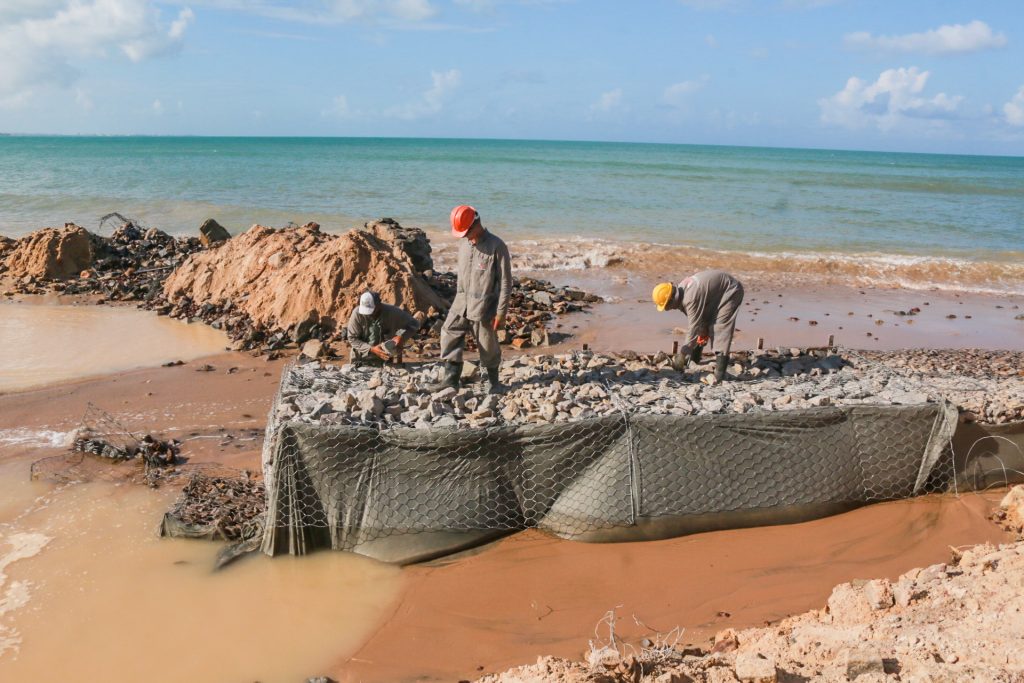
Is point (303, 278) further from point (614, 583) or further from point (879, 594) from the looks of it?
point (879, 594)

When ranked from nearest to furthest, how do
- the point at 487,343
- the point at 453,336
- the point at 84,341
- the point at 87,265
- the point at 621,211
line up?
the point at 487,343 → the point at 453,336 → the point at 84,341 → the point at 87,265 → the point at 621,211

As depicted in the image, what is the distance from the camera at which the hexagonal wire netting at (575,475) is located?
4.25m

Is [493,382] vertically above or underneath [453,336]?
underneath

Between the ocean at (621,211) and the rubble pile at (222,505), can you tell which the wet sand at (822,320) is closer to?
the ocean at (621,211)

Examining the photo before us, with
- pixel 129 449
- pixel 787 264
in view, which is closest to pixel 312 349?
pixel 129 449

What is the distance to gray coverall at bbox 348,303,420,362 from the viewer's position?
6629 mm

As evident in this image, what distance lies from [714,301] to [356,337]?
10.6ft

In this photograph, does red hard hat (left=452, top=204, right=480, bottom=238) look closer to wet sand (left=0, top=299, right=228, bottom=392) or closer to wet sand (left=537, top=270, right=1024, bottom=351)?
wet sand (left=537, top=270, right=1024, bottom=351)

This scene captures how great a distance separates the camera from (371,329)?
22.1 feet

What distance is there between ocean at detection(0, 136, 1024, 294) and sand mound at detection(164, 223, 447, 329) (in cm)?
570

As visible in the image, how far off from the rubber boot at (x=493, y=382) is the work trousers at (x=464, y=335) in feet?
0.18

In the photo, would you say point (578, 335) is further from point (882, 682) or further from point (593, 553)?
A: point (882, 682)

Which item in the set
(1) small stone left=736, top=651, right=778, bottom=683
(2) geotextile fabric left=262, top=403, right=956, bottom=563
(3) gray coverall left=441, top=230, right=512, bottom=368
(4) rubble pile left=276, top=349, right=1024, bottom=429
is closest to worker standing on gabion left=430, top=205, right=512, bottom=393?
(3) gray coverall left=441, top=230, right=512, bottom=368

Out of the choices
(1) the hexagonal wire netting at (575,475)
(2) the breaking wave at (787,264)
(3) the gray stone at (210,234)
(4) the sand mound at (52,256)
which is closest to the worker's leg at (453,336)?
(1) the hexagonal wire netting at (575,475)
